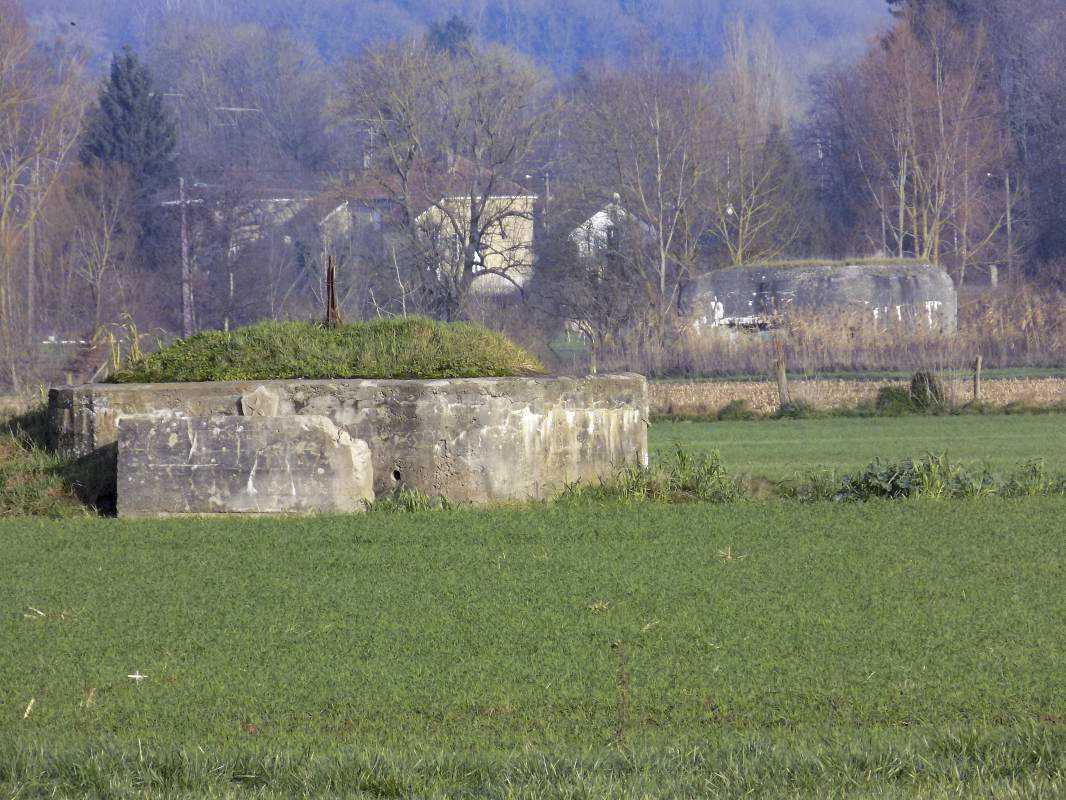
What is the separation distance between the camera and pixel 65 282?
194 ft

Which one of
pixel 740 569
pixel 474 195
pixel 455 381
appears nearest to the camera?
pixel 740 569

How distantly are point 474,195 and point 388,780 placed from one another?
47654mm

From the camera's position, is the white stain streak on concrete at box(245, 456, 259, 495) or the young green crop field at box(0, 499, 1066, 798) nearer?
the young green crop field at box(0, 499, 1066, 798)

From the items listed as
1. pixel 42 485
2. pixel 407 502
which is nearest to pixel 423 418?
pixel 407 502

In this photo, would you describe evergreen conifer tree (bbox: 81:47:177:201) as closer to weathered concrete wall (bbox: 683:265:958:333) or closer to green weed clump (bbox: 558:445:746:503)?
weathered concrete wall (bbox: 683:265:958:333)

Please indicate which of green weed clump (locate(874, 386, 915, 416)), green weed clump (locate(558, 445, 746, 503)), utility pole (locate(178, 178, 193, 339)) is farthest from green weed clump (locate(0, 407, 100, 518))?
utility pole (locate(178, 178, 193, 339))

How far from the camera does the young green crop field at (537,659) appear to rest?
5148 mm

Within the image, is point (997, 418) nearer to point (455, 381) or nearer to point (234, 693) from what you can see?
point (455, 381)

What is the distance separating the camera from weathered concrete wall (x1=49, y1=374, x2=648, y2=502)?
38.8 ft

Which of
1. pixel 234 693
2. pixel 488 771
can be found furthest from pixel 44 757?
pixel 488 771

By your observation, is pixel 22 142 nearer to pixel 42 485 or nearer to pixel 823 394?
pixel 823 394

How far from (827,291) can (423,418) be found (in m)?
41.6

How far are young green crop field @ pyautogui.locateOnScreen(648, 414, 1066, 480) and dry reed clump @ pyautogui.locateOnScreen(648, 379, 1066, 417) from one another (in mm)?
1319

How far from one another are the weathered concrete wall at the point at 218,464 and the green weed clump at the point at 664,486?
229cm
